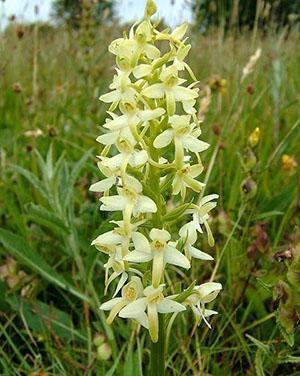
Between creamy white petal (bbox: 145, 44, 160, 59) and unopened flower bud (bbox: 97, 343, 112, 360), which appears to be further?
unopened flower bud (bbox: 97, 343, 112, 360)

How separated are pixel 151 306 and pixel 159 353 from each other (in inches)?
4.5

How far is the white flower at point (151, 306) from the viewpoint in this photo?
0.89 m

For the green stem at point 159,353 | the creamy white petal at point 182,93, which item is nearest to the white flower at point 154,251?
the green stem at point 159,353

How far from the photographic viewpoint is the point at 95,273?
176cm

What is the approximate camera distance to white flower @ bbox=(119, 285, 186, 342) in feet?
2.93

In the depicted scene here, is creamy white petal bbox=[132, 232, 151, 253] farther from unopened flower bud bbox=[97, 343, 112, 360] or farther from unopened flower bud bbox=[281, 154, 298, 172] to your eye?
unopened flower bud bbox=[281, 154, 298, 172]

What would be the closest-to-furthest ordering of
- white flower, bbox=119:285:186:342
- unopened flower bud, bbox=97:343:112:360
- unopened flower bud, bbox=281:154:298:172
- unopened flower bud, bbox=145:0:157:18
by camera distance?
white flower, bbox=119:285:186:342 → unopened flower bud, bbox=145:0:157:18 → unopened flower bud, bbox=97:343:112:360 → unopened flower bud, bbox=281:154:298:172

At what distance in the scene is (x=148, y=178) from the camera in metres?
0.96

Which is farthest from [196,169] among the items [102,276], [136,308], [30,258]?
[102,276]

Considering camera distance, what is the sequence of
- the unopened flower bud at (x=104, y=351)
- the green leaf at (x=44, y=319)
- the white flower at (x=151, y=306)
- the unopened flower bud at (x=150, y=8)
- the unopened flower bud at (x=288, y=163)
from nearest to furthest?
the white flower at (x=151, y=306), the unopened flower bud at (x=150, y=8), the unopened flower bud at (x=104, y=351), the green leaf at (x=44, y=319), the unopened flower bud at (x=288, y=163)

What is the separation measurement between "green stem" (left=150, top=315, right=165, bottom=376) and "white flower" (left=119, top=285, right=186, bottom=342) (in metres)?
0.06

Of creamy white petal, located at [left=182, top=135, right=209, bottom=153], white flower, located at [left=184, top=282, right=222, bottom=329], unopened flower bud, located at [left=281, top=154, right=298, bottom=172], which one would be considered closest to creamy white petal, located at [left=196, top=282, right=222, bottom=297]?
white flower, located at [left=184, top=282, right=222, bottom=329]

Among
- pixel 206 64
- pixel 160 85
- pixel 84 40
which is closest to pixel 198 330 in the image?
pixel 160 85

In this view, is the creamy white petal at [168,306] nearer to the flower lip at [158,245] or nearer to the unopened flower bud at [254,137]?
the flower lip at [158,245]
